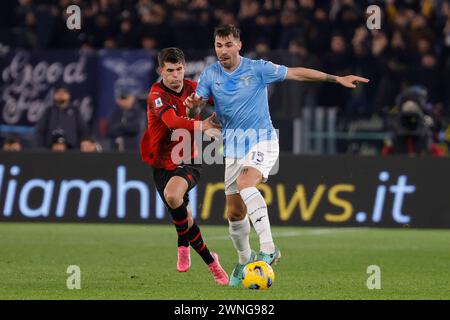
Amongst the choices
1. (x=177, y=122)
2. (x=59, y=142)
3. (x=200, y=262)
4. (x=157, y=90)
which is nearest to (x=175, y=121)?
(x=177, y=122)

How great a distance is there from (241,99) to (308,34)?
12326 millimetres

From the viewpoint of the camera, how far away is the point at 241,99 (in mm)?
11305

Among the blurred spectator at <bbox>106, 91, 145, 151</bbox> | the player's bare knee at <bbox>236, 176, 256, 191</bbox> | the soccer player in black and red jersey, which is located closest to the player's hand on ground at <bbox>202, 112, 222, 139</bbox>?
the soccer player in black and red jersey

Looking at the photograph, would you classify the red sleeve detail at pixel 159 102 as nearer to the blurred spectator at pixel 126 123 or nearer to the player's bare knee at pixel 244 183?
the player's bare knee at pixel 244 183

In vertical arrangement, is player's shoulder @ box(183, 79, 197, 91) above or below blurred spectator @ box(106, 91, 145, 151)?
below

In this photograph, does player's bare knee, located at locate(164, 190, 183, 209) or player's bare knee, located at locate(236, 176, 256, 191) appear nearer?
player's bare knee, located at locate(236, 176, 256, 191)

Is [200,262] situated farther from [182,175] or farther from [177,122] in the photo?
[177,122]

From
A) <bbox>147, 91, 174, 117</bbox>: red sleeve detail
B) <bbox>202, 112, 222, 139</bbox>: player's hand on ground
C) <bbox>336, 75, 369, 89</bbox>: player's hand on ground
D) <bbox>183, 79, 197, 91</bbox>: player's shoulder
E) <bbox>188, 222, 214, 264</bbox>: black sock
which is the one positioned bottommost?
<bbox>188, 222, 214, 264</bbox>: black sock

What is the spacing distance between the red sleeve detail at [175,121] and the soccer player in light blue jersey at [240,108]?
16 cm

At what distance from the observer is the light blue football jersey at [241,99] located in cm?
1130

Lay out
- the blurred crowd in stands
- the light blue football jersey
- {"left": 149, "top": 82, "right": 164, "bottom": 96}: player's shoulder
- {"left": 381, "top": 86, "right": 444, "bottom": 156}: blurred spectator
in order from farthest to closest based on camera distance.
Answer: the blurred crowd in stands → {"left": 381, "top": 86, "right": 444, "bottom": 156}: blurred spectator → {"left": 149, "top": 82, "right": 164, "bottom": 96}: player's shoulder → the light blue football jersey

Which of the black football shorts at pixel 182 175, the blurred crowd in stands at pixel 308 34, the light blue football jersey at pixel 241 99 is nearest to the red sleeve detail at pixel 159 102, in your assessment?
the light blue football jersey at pixel 241 99

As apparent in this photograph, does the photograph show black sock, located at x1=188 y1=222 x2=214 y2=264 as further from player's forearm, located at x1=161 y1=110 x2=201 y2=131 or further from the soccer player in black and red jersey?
player's forearm, located at x1=161 y1=110 x2=201 y2=131

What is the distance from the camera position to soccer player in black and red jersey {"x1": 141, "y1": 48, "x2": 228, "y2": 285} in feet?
37.9
